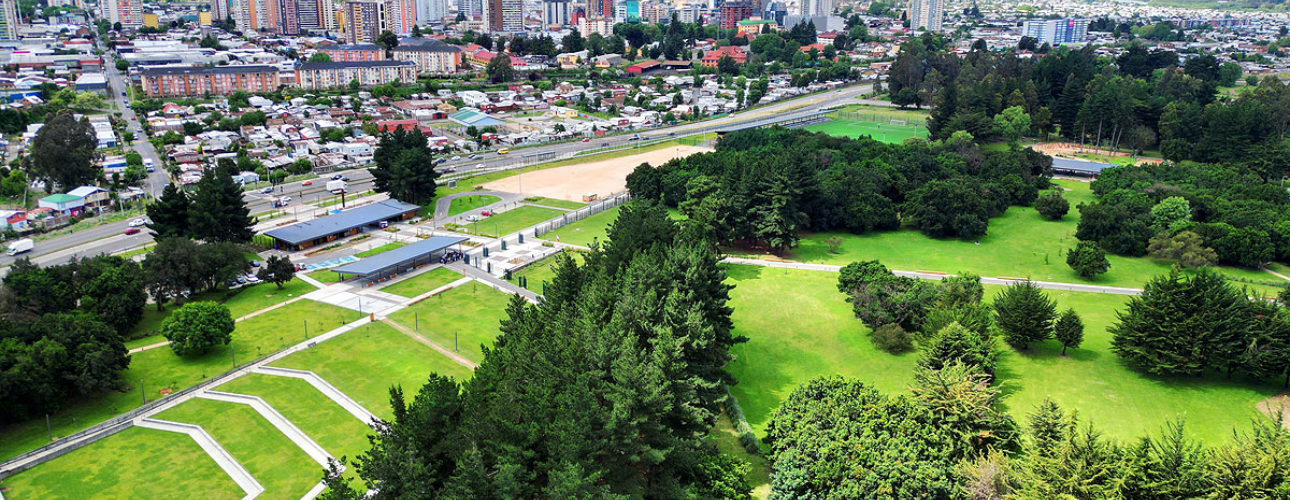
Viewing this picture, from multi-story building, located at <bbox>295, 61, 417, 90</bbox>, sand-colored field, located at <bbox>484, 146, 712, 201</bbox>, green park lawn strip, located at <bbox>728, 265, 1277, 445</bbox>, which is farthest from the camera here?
multi-story building, located at <bbox>295, 61, 417, 90</bbox>

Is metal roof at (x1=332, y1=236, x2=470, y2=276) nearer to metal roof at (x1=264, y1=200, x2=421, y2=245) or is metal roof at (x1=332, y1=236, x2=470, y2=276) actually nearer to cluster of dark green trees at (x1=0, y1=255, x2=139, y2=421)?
metal roof at (x1=264, y1=200, x2=421, y2=245)

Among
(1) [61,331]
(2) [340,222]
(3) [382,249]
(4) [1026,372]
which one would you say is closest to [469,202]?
(2) [340,222]

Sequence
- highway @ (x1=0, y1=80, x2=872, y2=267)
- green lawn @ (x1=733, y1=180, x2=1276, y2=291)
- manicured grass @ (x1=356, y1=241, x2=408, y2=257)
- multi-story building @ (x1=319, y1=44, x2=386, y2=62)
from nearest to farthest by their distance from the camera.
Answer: green lawn @ (x1=733, y1=180, x2=1276, y2=291) → manicured grass @ (x1=356, y1=241, x2=408, y2=257) → highway @ (x1=0, y1=80, x2=872, y2=267) → multi-story building @ (x1=319, y1=44, x2=386, y2=62)

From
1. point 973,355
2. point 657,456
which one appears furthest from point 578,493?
point 973,355

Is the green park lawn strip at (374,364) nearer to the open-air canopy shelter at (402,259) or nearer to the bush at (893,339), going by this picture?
the open-air canopy shelter at (402,259)

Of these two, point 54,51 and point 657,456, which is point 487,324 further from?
point 54,51

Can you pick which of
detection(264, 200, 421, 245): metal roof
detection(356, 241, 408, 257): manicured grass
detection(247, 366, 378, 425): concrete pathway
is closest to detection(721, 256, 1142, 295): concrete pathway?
detection(356, 241, 408, 257): manicured grass

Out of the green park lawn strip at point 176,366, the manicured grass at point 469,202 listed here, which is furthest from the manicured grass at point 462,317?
the manicured grass at point 469,202
